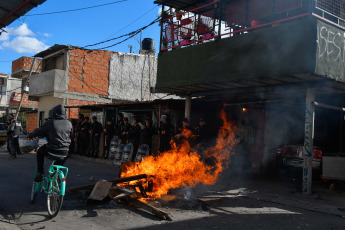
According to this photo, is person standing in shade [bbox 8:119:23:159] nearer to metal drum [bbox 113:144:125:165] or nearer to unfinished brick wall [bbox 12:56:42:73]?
metal drum [bbox 113:144:125:165]

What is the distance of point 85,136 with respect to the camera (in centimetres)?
1594

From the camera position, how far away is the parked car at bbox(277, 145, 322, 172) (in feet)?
30.1

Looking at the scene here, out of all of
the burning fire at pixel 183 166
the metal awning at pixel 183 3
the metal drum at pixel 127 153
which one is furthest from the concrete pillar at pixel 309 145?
the metal drum at pixel 127 153

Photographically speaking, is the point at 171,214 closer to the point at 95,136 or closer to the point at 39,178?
the point at 39,178

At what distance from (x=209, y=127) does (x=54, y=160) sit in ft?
24.8

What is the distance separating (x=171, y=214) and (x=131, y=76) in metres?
19.2

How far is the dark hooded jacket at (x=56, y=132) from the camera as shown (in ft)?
Answer: 19.2

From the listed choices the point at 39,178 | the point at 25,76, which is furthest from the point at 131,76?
the point at 39,178

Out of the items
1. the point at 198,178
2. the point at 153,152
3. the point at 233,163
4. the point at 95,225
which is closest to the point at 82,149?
the point at 153,152

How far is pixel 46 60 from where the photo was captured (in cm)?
2502

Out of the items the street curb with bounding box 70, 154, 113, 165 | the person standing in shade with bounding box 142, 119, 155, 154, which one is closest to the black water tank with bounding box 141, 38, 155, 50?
the street curb with bounding box 70, 154, 113, 165

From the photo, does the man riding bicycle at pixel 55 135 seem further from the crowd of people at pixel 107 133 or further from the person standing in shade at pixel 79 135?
the person standing in shade at pixel 79 135

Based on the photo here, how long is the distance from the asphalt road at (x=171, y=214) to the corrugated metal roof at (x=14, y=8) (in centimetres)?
369

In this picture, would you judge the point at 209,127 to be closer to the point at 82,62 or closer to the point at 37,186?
the point at 37,186
